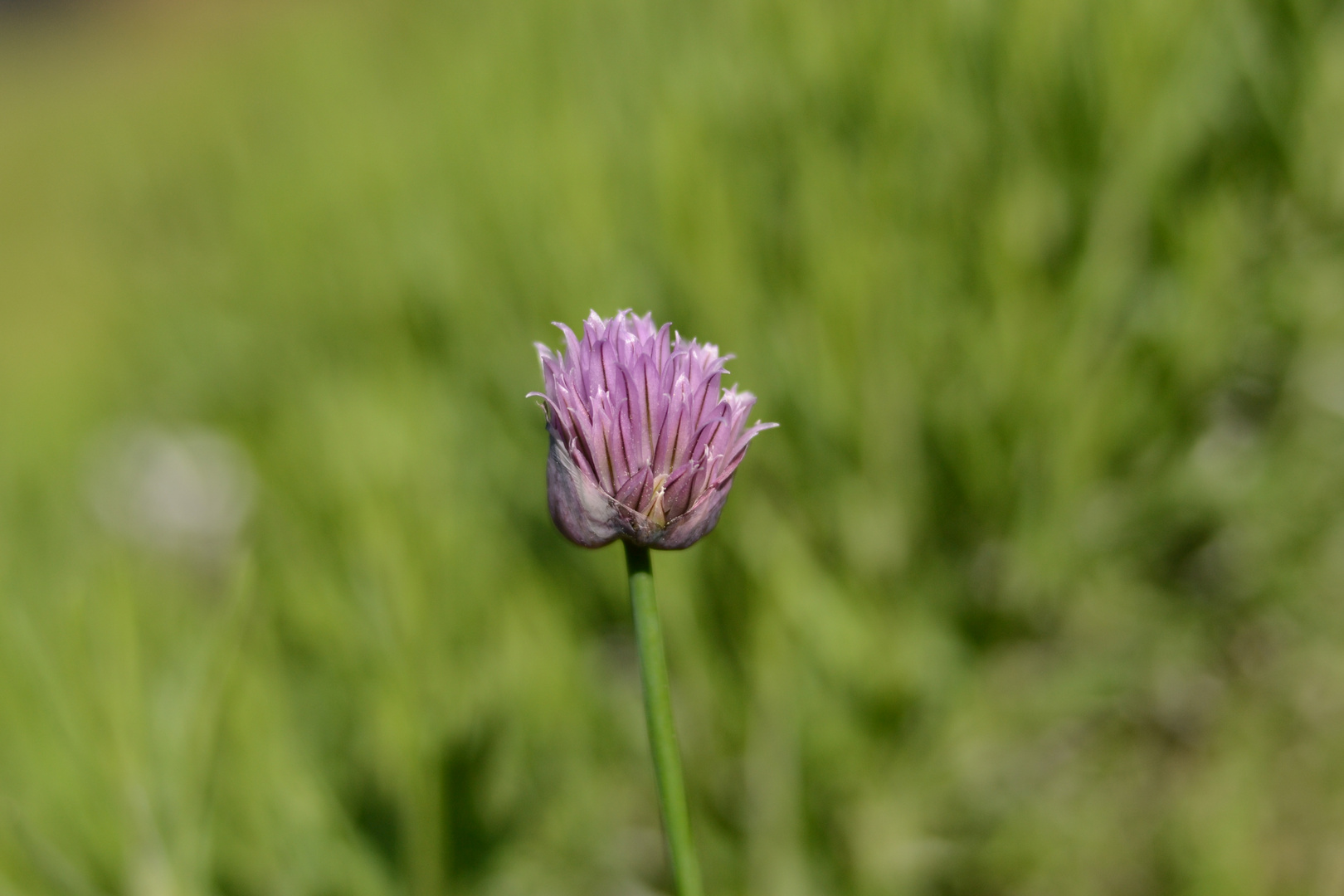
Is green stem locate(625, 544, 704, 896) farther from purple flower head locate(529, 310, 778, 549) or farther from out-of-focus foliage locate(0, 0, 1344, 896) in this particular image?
out-of-focus foliage locate(0, 0, 1344, 896)

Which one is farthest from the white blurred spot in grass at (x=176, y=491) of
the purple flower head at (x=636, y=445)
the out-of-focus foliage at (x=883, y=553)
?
the purple flower head at (x=636, y=445)

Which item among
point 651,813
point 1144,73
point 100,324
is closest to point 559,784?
point 651,813

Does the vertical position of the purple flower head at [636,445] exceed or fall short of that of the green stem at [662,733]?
it exceeds it

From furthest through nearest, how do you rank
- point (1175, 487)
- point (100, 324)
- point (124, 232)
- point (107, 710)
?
point (124, 232)
point (100, 324)
point (1175, 487)
point (107, 710)

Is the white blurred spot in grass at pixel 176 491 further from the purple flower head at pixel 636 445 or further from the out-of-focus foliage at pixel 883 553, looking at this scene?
the purple flower head at pixel 636 445

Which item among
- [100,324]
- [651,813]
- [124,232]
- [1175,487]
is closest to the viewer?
[1175,487]

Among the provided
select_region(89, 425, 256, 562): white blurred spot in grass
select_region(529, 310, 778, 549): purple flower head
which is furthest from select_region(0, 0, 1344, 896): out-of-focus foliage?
select_region(89, 425, 256, 562): white blurred spot in grass

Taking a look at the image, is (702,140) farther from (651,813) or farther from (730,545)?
(651,813)
